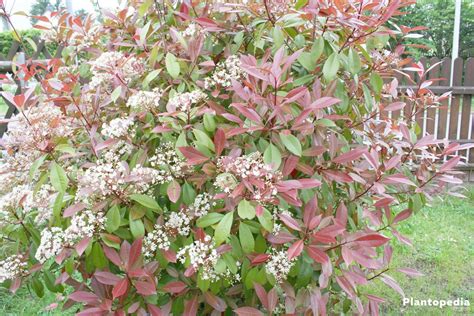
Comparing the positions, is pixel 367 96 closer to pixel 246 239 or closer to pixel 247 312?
pixel 246 239

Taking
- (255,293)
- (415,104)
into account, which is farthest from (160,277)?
(415,104)

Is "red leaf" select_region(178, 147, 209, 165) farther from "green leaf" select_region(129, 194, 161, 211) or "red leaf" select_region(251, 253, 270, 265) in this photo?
"red leaf" select_region(251, 253, 270, 265)

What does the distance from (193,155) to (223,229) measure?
0.84 feet

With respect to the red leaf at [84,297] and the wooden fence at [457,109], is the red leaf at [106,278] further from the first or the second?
the wooden fence at [457,109]

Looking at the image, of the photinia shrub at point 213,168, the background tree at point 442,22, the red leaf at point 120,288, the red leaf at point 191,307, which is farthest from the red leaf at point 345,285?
the background tree at point 442,22

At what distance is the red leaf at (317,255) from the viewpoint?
4.61 ft

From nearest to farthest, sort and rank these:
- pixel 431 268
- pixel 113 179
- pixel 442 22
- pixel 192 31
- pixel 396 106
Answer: pixel 113 179
pixel 192 31
pixel 396 106
pixel 431 268
pixel 442 22

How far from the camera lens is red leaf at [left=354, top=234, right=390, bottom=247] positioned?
143 centimetres

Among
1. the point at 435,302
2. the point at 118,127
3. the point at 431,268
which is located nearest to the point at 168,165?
the point at 118,127

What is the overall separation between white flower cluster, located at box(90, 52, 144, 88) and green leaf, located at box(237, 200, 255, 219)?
697 millimetres

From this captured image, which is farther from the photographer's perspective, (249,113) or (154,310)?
(154,310)

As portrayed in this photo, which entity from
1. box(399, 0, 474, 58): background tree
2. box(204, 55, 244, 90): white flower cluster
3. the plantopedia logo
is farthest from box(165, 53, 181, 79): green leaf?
box(399, 0, 474, 58): background tree

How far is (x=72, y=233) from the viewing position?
1.48 m

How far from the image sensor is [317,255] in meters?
1.42
